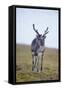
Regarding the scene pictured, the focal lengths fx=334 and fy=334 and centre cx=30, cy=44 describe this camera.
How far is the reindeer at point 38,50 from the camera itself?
2.06 m

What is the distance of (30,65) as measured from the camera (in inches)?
81.0

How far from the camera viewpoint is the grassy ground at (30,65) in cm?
201

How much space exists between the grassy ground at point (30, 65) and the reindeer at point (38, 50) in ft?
0.08

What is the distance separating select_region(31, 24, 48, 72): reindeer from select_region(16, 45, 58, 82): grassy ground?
0.02m

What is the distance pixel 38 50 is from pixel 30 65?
4.2 inches

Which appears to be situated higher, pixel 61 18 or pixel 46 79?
pixel 61 18

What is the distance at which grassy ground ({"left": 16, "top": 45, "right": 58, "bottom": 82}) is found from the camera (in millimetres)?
2010

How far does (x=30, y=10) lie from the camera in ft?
6.71

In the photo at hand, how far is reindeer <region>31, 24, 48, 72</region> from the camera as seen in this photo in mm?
2060

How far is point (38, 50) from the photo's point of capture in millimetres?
2070

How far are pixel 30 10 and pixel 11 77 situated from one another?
425 mm

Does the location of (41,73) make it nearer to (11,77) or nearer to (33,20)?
(11,77)

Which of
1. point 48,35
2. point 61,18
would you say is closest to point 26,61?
point 48,35
